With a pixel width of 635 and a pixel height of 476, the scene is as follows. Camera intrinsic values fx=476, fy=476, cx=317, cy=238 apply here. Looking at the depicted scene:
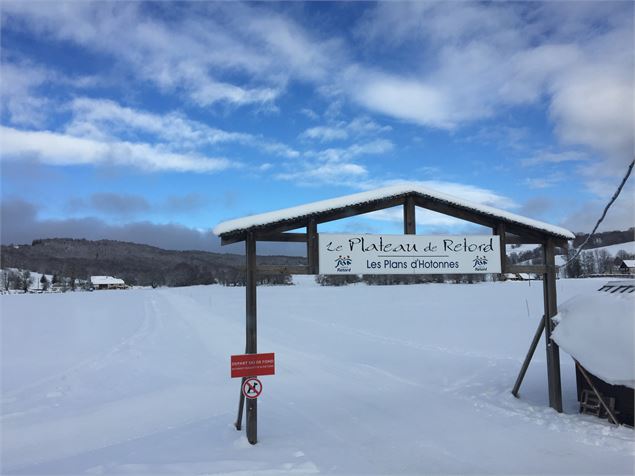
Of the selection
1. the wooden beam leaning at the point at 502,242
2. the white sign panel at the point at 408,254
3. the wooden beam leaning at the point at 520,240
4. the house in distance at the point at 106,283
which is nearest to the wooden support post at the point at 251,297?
the white sign panel at the point at 408,254

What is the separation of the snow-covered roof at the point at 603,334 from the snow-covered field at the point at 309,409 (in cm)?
101

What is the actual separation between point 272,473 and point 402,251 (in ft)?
14.8

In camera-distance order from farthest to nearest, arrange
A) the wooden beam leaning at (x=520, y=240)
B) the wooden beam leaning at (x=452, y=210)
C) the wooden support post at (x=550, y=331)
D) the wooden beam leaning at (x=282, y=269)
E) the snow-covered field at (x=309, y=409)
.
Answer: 1. the wooden beam leaning at (x=520, y=240)
2. the wooden beam leaning at (x=452, y=210)
3. the wooden support post at (x=550, y=331)
4. the wooden beam leaning at (x=282, y=269)
5. the snow-covered field at (x=309, y=409)

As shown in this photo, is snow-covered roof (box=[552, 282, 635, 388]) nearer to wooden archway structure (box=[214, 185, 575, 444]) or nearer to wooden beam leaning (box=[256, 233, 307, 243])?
wooden archway structure (box=[214, 185, 575, 444])

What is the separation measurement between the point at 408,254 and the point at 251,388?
3702 millimetres

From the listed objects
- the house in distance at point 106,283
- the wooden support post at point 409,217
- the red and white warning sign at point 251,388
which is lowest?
the house in distance at point 106,283

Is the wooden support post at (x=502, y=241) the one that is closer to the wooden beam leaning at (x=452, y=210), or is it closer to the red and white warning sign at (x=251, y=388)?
the wooden beam leaning at (x=452, y=210)

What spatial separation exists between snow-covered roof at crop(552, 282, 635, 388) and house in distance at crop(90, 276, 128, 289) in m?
175

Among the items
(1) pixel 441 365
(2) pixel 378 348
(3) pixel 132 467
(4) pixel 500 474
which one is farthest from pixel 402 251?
(2) pixel 378 348

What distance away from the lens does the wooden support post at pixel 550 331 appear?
9.17 m

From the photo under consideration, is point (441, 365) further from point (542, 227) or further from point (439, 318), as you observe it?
point (439, 318)

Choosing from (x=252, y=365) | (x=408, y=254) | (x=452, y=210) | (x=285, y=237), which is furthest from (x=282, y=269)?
(x=452, y=210)

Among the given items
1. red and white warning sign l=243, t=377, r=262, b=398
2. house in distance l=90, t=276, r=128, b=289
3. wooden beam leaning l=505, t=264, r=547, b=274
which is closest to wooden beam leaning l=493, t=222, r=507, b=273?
wooden beam leaning l=505, t=264, r=547, b=274

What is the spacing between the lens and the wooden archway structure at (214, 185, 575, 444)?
321 inches
